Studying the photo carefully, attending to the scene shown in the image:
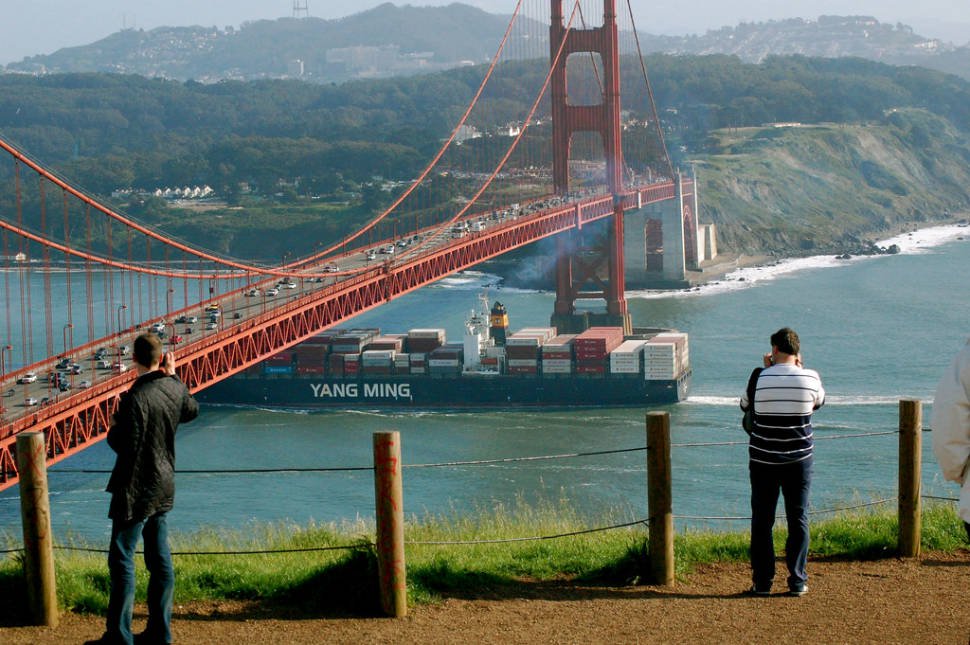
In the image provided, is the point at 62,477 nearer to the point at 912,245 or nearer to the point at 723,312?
the point at 723,312

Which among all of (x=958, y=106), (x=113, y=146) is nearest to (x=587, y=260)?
(x=113, y=146)

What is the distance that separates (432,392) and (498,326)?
156 inches

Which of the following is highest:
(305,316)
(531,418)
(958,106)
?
(958,106)

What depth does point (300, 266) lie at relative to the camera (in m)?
37.8

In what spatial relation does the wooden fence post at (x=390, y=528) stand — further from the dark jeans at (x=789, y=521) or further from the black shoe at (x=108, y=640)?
the dark jeans at (x=789, y=521)

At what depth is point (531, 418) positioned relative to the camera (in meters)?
33.4

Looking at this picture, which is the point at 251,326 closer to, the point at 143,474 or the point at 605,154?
the point at 143,474

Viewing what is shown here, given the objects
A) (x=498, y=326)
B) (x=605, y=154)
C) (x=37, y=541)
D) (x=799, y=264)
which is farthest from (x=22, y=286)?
(x=799, y=264)

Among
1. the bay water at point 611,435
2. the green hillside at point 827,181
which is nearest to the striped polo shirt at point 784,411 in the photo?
the bay water at point 611,435

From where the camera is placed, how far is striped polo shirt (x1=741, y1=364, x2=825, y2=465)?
561 cm

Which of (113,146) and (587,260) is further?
(113,146)

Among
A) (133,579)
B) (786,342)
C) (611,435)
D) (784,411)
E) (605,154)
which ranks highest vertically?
(605,154)

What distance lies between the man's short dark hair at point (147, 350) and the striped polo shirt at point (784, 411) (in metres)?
2.07

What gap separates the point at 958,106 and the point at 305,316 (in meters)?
95.7
